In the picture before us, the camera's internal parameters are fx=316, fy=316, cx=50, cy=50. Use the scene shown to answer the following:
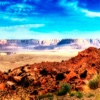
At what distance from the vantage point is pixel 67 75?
83.3ft

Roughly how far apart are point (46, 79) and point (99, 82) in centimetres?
470

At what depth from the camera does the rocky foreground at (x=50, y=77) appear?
76.2 feet

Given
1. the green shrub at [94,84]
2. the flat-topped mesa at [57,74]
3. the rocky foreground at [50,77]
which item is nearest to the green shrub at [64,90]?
the rocky foreground at [50,77]

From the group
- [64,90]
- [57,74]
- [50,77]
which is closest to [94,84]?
[64,90]

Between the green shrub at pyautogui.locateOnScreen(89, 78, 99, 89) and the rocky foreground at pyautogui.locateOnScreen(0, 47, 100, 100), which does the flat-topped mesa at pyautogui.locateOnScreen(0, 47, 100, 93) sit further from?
the green shrub at pyautogui.locateOnScreen(89, 78, 99, 89)

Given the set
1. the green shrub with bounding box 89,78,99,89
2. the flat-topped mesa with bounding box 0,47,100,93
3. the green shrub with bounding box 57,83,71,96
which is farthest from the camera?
the flat-topped mesa with bounding box 0,47,100,93

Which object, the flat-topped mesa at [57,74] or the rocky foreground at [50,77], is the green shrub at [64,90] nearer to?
the rocky foreground at [50,77]

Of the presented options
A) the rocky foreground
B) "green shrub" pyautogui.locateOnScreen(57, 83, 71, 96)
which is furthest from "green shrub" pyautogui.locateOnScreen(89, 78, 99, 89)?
"green shrub" pyautogui.locateOnScreen(57, 83, 71, 96)

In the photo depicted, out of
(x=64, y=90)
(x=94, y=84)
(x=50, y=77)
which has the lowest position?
(x=64, y=90)

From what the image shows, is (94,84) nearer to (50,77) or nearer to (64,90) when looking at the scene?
(64,90)

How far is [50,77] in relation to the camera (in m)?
25.7

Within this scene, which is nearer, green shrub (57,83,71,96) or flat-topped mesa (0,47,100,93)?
green shrub (57,83,71,96)

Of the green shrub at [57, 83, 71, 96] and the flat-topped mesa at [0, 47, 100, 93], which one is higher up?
the flat-topped mesa at [0, 47, 100, 93]

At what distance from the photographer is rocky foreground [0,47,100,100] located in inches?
915
